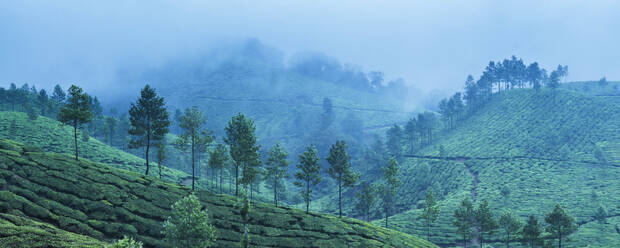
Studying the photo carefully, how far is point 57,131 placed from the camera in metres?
130

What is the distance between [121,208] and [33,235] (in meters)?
15.7

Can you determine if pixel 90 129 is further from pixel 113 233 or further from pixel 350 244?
pixel 350 244

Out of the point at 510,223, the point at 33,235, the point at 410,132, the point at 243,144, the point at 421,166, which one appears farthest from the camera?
the point at 410,132

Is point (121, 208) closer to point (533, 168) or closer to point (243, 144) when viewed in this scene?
point (243, 144)

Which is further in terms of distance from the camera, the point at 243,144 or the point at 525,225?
the point at 525,225

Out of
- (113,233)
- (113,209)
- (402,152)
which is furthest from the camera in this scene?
(402,152)

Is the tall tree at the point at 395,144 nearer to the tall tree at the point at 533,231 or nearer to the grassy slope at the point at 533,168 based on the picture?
the grassy slope at the point at 533,168

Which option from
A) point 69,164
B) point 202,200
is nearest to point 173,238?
point 202,200

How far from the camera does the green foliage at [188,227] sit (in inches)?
1676

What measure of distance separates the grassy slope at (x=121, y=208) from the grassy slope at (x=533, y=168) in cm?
4640

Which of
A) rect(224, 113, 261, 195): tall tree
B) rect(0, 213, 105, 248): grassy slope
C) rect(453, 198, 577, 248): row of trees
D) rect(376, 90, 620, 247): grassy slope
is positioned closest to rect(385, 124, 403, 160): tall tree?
rect(376, 90, 620, 247): grassy slope

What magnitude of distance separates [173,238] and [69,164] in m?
31.8

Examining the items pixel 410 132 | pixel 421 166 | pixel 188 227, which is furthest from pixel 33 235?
pixel 410 132

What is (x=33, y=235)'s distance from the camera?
36.5m
